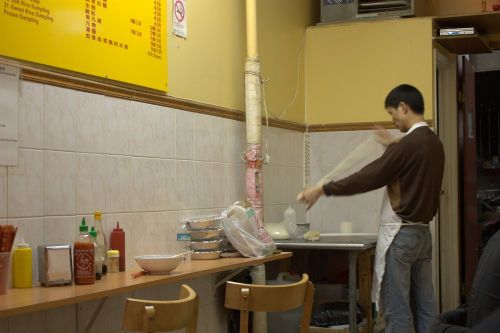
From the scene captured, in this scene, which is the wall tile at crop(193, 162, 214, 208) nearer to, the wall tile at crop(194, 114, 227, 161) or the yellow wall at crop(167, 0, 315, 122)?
the wall tile at crop(194, 114, 227, 161)

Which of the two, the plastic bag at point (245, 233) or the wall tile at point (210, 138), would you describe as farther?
the wall tile at point (210, 138)

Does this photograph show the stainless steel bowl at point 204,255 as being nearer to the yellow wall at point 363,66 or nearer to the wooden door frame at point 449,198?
the yellow wall at point 363,66

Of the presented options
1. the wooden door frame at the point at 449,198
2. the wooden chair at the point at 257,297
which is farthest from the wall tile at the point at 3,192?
the wooden door frame at the point at 449,198

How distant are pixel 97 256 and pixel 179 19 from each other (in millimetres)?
1382

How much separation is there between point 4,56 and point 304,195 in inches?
68.4

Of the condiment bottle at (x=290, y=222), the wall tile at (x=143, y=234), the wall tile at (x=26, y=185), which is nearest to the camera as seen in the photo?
the wall tile at (x=26, y=185)

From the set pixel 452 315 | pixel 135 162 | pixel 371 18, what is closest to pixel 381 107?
pixel 371 18

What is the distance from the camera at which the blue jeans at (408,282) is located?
341 cm

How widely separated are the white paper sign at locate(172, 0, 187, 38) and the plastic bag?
0.95m

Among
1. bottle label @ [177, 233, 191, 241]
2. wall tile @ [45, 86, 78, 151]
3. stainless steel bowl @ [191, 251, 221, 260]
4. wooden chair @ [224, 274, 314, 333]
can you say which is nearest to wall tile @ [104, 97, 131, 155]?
wall tile @ [45, 86, 78, 151]

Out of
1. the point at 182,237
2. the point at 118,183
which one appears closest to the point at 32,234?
the point at 118,183

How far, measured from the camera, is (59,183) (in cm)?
261

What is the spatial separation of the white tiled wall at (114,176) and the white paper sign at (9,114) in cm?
4

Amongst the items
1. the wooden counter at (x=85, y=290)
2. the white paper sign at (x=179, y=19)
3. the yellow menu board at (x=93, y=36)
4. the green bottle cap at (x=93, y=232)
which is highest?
the white paper sign at (x=179, y=19)
